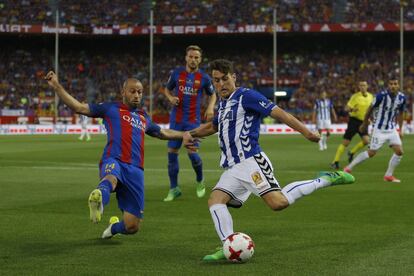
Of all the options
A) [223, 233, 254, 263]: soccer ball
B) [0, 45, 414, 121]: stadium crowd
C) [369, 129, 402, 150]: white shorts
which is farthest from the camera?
[0, 45, 414, 121]: stadium crowd

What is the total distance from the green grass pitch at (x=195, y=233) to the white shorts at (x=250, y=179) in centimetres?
67

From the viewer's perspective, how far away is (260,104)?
27.1 feet

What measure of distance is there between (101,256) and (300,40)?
195 ft

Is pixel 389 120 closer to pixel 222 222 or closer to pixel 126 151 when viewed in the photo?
pixel 126 151

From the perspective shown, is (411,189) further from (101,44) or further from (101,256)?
(101,44)

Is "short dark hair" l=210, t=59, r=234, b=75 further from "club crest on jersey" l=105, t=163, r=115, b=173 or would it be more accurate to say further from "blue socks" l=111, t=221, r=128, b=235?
"blue socks" l=111, t=221, r=128, b=235

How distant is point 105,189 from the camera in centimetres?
811

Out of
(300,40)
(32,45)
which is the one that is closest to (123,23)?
(32,45)

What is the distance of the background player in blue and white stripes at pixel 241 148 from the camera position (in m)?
8.20

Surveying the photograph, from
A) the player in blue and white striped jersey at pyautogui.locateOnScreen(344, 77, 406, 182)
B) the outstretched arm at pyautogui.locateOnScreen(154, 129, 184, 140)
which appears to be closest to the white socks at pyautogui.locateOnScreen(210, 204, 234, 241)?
the outstretched arm at pyautogui.locateOnScreen(154, 129, 184, 140)

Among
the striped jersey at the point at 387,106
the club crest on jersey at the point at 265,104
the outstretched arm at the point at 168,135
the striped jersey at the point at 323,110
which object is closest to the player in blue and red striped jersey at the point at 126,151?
the outstretched arm at the point at 168,135

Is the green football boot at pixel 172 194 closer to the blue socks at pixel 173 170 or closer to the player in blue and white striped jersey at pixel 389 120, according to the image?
the blue socks at pixel 173 170

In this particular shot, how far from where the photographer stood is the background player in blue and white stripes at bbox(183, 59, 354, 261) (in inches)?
323

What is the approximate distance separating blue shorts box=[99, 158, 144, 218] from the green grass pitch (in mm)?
434
